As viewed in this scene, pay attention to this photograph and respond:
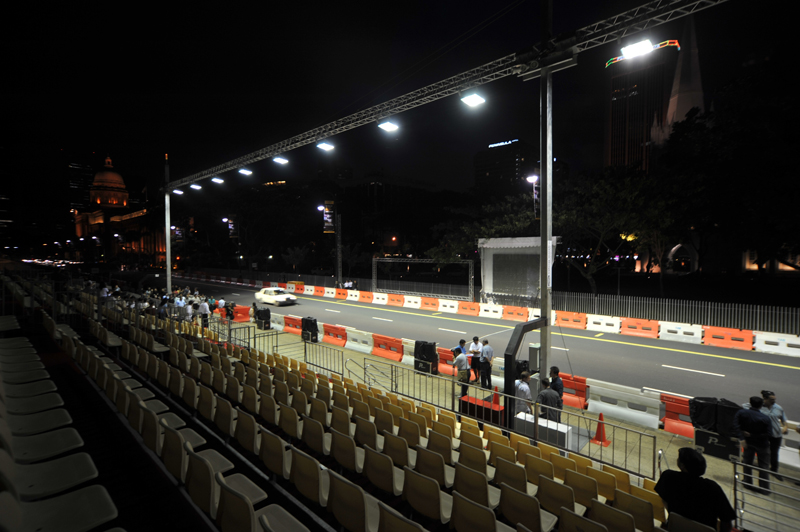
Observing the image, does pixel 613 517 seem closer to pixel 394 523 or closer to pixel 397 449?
pixel 394 523

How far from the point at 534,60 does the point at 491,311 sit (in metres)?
16.6

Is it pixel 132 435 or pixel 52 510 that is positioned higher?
pixel 52 510

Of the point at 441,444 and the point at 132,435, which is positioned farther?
the point at 441,444

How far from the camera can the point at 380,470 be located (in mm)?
4680

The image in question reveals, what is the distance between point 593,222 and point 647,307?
8940 millimetres

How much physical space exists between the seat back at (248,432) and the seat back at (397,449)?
183 centimetres

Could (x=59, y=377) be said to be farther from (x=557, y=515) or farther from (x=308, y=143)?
(x=308, y=143)

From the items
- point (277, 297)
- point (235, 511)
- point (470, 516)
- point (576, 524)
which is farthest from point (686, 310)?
point (277, 297)

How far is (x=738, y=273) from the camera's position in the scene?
47719 millimetres

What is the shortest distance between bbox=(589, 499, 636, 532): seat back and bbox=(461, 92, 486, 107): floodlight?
31.0ft

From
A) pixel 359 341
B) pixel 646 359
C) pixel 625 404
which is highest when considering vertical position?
pixel 359 341

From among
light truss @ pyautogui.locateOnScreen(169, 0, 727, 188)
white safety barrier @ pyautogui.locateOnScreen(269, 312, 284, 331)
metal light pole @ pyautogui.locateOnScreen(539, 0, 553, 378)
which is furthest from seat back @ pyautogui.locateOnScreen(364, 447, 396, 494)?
white safety barrier @ pyautogui.locateOnScreen(269, 312, 284, 331)

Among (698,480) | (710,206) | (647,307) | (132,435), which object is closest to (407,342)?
(132,435)

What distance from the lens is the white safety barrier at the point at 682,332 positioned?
53.0ft
